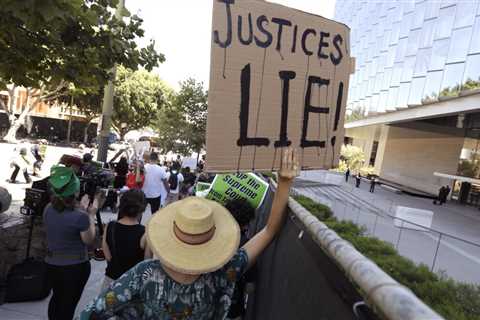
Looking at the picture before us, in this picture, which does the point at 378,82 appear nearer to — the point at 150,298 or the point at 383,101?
the point at 383,101

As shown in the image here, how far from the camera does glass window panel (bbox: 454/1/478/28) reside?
22.4 meters

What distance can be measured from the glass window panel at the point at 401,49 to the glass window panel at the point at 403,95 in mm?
2660

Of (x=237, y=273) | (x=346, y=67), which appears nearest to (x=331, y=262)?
(x=237, y=273)

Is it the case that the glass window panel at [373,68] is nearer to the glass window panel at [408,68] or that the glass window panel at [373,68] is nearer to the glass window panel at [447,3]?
the glass window panel at [408,68]

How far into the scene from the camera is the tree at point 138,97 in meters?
41.3

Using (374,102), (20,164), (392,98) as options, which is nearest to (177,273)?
(20,164)

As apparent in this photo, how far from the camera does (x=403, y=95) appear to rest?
30.1 m

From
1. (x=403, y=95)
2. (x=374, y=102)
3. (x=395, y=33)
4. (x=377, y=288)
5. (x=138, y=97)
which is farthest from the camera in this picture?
(x=138, y=97)

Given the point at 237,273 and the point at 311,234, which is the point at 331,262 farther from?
A: the point at 237,273

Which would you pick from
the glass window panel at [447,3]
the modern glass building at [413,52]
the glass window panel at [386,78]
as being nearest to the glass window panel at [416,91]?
the modern glass building at [413,52]

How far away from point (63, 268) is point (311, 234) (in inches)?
92.5

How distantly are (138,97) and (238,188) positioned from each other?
4094 cm

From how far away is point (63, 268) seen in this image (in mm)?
3344

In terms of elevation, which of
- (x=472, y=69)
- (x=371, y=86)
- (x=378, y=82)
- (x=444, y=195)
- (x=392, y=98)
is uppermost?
(x=378, y=82)
